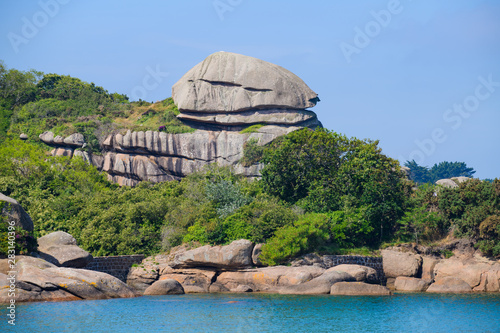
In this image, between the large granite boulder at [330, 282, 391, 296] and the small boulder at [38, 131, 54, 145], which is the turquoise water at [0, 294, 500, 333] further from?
the small boulder at [38, 131, 54, 145]

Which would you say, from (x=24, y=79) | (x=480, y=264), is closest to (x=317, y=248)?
(x=480, y=264)

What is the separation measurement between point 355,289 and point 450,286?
6911 mm

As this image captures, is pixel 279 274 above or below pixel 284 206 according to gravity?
below

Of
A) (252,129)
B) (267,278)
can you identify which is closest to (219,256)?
(267,278)

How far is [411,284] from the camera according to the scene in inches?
1334

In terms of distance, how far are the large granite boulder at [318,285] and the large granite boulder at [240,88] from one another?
3435cm

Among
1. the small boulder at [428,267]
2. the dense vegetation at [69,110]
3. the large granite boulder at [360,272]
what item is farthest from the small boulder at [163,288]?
the dense vegetation at [69,110]

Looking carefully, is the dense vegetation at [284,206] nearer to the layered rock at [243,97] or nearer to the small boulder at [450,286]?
the small boulder at [450,286]

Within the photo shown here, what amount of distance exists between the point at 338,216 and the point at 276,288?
8406 millimetres

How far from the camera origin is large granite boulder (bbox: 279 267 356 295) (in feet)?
99.9

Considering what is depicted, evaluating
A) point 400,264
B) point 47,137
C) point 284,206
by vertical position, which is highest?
point 47,137

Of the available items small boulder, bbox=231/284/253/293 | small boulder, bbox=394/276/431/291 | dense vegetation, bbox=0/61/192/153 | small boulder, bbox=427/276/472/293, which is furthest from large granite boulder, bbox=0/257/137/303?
dense vegetation, bbox=0/61/192/153

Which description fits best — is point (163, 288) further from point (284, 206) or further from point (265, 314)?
point (284, 206)

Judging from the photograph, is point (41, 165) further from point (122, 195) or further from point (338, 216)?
point (338, 216)
